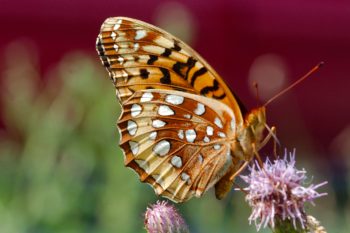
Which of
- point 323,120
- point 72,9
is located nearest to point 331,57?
point 323,120

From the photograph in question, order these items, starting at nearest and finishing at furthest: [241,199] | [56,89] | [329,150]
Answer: [241,199] → [56,89] → [329,150]

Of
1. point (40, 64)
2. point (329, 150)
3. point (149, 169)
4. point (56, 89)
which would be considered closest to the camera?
point (149, 169)

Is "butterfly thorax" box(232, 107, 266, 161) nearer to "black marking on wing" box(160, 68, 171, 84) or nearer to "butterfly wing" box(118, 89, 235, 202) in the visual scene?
"butterfly wing" box(118, 89, 235, 202)

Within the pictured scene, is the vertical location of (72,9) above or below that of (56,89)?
above

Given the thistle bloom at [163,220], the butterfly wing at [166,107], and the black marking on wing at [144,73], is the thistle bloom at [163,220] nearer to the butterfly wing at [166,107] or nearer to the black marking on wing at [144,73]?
the butterfly wing at [166,107]

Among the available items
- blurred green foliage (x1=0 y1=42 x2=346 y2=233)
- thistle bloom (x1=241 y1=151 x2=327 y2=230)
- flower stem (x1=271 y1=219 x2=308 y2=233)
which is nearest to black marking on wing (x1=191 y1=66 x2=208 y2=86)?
thistle bloom (x1=241 y1=151 x2=327 y2=230)

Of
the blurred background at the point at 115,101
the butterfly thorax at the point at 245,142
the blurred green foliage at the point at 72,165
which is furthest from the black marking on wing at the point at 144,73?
the blurred green foliage at the point at 72,165

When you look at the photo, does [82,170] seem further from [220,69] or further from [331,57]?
[331,57]
